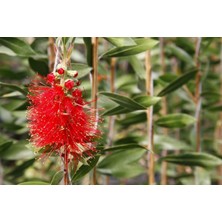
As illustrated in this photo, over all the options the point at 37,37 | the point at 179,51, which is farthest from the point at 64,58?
the point at 179,51

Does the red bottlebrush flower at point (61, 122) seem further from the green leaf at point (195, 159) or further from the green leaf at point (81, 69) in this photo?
the green leaf at point (195, 159)

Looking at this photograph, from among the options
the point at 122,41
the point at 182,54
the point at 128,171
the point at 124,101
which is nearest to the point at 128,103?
the point at 124,101

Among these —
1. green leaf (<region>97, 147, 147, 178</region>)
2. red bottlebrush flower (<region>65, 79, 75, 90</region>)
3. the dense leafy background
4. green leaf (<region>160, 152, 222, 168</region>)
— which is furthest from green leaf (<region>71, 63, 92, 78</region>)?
green leaf (<region>160, 152, 222, 168</region>)

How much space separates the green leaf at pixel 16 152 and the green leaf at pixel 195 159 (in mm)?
307

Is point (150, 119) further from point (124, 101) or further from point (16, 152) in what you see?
point (16, 152)

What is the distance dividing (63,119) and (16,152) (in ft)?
0.87

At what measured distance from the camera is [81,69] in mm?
897

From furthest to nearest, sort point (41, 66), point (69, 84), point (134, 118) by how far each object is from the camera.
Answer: point (134, 118)
point (41, 66)
point (69, 84)

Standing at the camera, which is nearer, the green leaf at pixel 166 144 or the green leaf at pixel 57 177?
the green leaf at pixel 57 177

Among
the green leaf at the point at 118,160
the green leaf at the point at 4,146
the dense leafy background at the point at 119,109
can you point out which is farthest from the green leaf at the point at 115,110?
the green leaf at the point at 4,146

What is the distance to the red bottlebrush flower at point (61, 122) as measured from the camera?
799 mm

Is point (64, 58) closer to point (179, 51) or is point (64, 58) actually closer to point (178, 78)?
point (178, 78)

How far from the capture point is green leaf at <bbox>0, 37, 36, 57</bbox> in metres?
0.95
